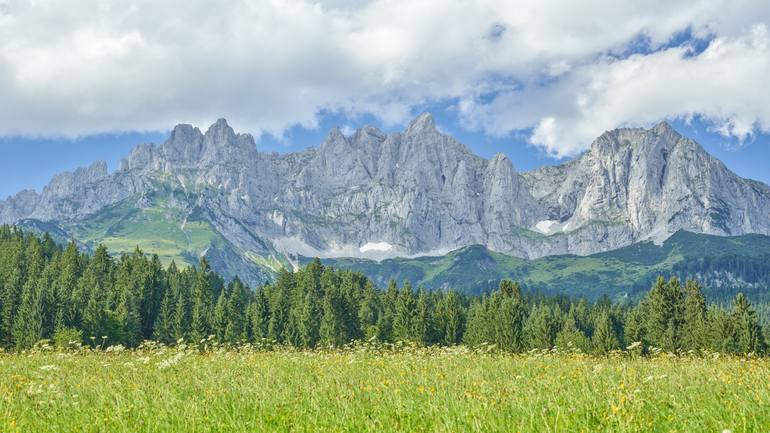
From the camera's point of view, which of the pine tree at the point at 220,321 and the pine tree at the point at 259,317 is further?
the pine tree at the point at 259,317

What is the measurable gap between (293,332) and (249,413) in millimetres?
123651

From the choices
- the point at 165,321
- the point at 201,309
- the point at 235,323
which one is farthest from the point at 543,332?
the point at 165,321

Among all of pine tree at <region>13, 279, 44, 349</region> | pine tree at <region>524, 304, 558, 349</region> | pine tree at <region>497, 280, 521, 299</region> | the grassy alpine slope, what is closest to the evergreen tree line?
pine tree at <region>13, 279, 44, 349</region>

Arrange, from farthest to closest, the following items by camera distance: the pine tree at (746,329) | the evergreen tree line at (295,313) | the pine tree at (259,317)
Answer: the pine tree at (259,317)
the evergreen tree line at (295,313)
the pine tree at (746,329)

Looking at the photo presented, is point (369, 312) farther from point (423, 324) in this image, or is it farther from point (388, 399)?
point (388, 399)

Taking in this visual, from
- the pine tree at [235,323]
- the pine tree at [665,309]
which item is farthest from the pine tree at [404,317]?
the pine tree at [665,309]

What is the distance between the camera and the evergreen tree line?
10369 centimetres

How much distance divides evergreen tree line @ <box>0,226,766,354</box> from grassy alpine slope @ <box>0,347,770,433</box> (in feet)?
266

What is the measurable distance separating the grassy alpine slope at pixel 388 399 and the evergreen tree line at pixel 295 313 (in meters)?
81.0

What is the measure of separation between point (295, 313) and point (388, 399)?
125211 mm

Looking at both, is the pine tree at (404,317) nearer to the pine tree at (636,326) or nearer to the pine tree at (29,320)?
the pine tree at (636,326)

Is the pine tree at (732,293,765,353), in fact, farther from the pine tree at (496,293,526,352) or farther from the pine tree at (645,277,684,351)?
Answer: the pine tree at (496,293,526,352)

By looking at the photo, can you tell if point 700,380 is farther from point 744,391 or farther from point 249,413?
point 249,413

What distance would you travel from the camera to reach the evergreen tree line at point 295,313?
10369 centimetres
